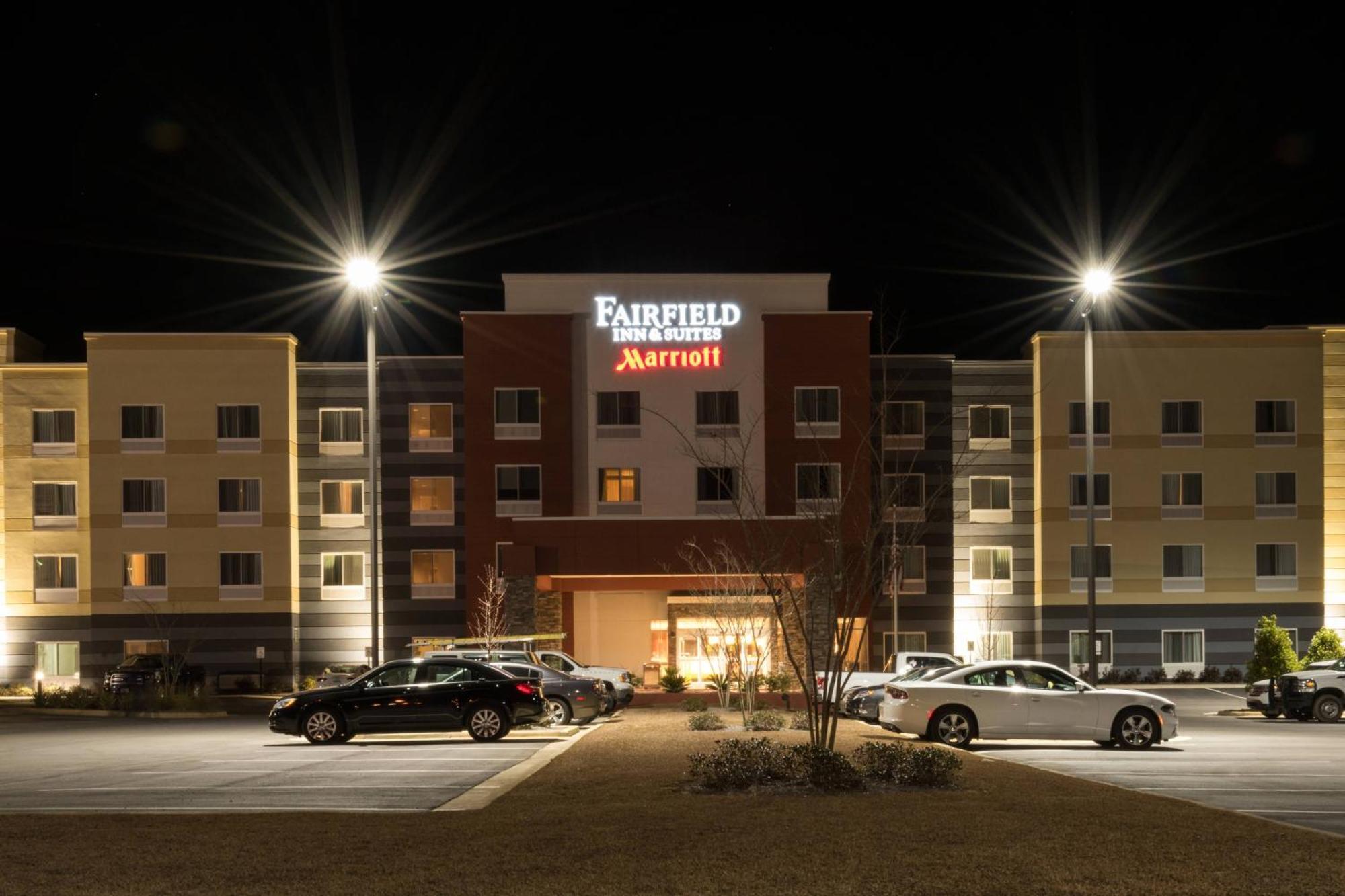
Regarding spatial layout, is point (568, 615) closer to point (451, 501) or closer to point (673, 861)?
point (451, 501)

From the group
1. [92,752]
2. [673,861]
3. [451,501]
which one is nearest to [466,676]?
[92,752]

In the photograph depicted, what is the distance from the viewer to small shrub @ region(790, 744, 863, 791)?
1421 centimetres

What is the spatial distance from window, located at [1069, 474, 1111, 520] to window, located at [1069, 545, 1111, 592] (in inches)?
48.0

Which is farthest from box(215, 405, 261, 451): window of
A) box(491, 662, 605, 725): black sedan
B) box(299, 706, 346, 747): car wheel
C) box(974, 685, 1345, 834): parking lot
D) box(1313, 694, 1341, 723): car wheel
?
box(1313, 694, 1341, 723): car wheel

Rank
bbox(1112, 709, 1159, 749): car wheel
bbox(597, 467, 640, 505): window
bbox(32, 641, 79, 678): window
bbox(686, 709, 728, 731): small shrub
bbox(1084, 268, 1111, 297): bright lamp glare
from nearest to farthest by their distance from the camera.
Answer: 1. bbox(1112, 709, 1159, 749): car wheel
2. bbox(686, 709, 728, 731): small shrub
3. bbox(1084, 268, 1111, 297): bright lamp glare
4. bbox(597, 467, 640, 505): window
5. bbox(32, 641, 79, 678): window

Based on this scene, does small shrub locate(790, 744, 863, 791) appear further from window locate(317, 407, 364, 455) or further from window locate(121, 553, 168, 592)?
window locate(121, 553, 168, 592)

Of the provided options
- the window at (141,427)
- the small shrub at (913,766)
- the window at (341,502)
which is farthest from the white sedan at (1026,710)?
the window at (141,427)

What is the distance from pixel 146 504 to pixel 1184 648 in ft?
132

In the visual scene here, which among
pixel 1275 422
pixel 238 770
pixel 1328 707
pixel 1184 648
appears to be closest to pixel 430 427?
pixel 1184 648

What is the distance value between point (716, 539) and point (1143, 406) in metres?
18.5

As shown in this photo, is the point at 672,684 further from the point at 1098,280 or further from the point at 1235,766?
the point at 1235,766

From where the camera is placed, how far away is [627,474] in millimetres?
51562

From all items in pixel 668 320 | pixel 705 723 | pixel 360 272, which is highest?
pixel 668 320

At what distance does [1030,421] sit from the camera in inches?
2211
